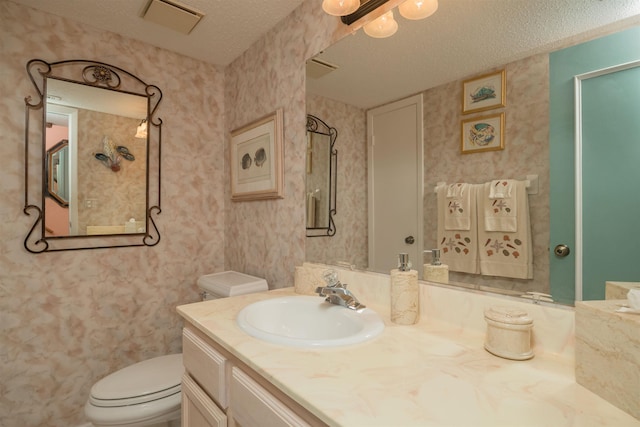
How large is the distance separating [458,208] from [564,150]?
0.99ft

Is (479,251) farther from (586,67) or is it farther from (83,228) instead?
(83,228)

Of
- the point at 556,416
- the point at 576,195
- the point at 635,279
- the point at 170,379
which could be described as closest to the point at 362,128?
the point at 576,195

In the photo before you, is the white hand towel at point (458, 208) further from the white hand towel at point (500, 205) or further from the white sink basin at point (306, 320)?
the white sink basin at point (306, 320)

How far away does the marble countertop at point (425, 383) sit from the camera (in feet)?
1.73

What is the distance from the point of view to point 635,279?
68 cm

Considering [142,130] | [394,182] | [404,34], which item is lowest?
[394,182]

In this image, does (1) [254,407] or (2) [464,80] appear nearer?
(1) [254,407]

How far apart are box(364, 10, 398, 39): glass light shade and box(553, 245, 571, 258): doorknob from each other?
0.88 metres

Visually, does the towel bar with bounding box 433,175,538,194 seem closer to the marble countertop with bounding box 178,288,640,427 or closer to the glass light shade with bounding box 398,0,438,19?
the marble countertop with bounding box 178,288,640,427

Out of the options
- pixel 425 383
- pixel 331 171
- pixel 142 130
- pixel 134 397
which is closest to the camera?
pixel 425 383

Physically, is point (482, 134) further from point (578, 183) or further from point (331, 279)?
point (331, 279)

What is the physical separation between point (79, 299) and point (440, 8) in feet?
6.90

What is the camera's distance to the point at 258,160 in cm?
181

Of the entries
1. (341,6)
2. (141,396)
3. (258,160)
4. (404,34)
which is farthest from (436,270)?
(141,396)
